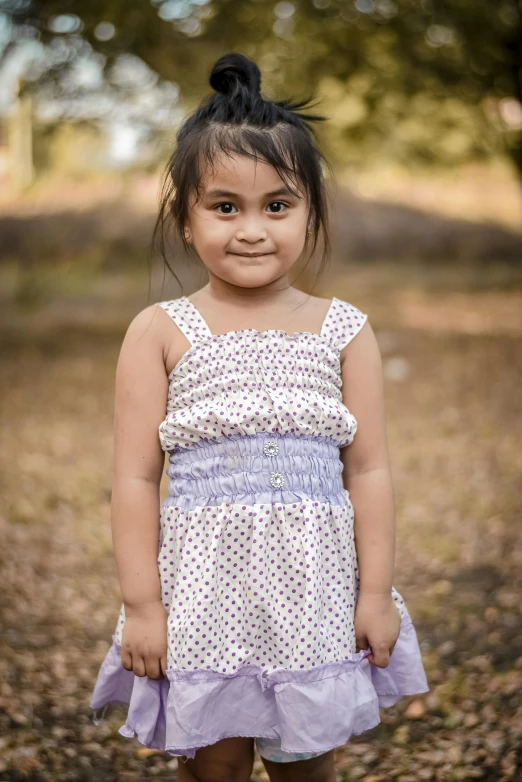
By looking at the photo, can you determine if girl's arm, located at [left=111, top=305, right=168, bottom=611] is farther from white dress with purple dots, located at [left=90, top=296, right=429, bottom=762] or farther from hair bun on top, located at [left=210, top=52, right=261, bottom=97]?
hair bun on top, located at [left=210, top=52, right=261, bottom=97]

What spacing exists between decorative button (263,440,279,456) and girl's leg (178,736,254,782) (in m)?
0.61

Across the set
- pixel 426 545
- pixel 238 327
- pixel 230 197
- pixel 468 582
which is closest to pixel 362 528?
pixel 238 327

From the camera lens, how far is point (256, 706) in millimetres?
1812

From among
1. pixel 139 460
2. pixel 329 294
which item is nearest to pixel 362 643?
pixel 139 460

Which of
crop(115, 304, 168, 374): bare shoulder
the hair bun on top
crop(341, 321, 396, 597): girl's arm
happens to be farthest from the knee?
the hair bun on top

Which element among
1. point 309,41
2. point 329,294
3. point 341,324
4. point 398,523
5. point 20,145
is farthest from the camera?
point 329,294

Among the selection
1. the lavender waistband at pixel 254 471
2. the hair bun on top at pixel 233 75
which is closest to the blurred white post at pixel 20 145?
the hair bun on top at pixel 233 75

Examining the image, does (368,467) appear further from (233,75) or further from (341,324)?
(233,75)

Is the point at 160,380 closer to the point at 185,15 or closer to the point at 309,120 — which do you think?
the point at 309,120

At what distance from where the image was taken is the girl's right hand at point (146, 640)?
1.85 meters

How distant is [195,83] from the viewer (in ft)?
19.7

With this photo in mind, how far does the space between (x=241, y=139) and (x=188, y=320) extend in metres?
0.39

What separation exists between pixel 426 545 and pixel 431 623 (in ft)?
3.12

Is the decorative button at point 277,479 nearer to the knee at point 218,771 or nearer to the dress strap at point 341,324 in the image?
the dress strap at point 341,324
